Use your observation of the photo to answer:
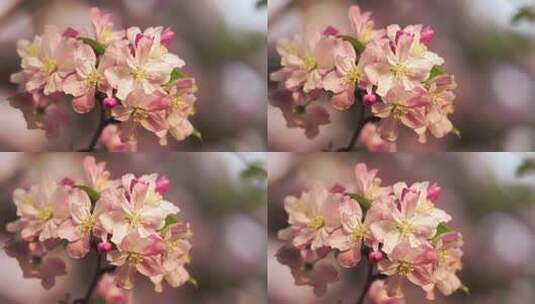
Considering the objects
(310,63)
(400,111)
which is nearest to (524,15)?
(400,111)

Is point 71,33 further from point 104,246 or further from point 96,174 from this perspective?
point 104,246

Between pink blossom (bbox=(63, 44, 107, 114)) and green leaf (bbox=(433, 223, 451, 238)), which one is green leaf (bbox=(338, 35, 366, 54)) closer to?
green leaf (bbox=(433, 223, 451, 238))

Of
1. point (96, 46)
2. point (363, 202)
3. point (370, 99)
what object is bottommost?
point (363, 202)

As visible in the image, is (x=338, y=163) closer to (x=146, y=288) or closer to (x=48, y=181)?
(x=146, y=288)

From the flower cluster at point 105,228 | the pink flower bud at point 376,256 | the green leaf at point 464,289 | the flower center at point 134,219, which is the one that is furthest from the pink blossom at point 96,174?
the green leaf at point 464,289

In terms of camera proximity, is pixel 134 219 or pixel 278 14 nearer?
pixel 134 219

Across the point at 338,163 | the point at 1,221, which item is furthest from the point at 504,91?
the point at 1,221

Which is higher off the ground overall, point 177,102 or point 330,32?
point 330,32
